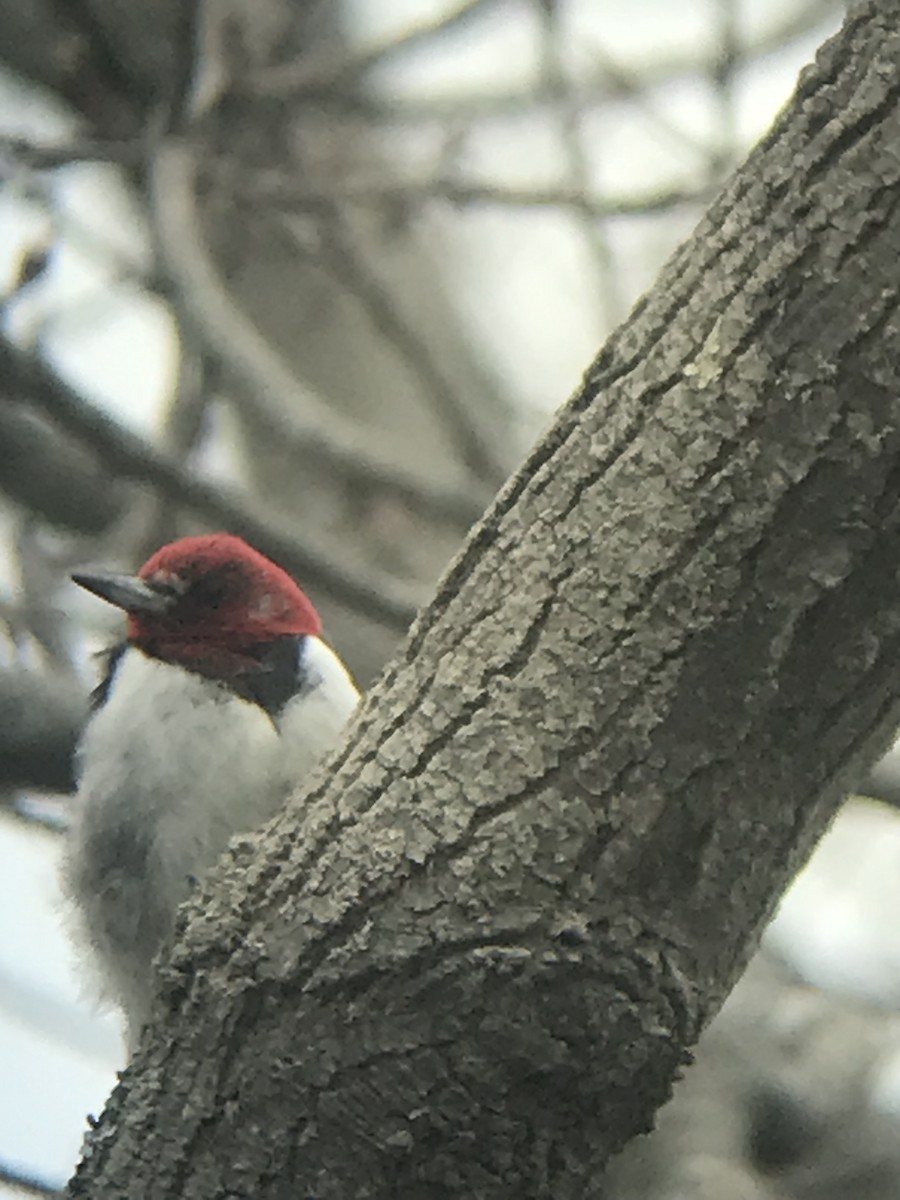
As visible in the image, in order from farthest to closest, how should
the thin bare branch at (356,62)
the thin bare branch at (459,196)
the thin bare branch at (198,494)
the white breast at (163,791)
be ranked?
the thin bare branch at (356,62)
the thin bare branch at (459,196)
the thin bare branch at (198,494)
the white breast at (163,791)

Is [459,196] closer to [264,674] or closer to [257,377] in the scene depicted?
[257,377]

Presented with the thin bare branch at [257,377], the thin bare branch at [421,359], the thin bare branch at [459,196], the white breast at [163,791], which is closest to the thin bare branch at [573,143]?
the thin bare branch at [459,196]

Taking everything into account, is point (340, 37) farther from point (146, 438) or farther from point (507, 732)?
point (507, 732)

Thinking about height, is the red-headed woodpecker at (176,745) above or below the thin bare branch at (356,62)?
below

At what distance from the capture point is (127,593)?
8.87ft

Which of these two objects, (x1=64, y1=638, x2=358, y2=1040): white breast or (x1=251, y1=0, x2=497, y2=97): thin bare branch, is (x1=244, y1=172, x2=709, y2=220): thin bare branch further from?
(x1=64, y1=638, x2=358, y2=1040): white breast

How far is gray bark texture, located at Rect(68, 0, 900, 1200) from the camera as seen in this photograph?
58.6 inches

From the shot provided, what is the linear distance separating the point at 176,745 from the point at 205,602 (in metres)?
0.46

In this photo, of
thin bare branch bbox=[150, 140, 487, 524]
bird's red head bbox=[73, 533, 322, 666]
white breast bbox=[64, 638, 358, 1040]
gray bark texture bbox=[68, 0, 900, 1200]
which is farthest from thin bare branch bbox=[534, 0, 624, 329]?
gray bark texture bbox=[68, 0, 900, 1200]

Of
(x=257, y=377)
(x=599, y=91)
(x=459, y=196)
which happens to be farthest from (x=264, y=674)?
(x=599, y=91)

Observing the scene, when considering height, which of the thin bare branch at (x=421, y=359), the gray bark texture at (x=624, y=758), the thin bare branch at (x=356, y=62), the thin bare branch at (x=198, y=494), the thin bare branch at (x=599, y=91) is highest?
the thin bare branch at (x=599, y=91)

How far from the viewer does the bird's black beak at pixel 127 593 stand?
2691 mm

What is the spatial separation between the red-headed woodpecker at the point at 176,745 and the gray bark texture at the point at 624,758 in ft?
2.17

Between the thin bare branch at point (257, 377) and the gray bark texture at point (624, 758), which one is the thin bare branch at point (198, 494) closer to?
the thin bare branch at point (257, 377)
